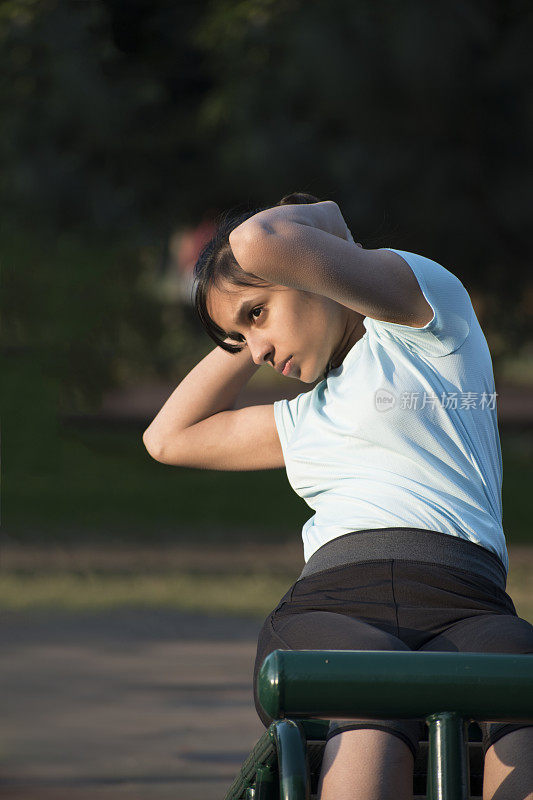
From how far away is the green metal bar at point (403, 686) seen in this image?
1761mm

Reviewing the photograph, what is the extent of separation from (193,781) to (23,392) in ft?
25.0

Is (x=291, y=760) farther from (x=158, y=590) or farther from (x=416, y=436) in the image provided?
(x=158, y=590)

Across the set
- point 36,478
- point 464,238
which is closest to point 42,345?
point 36,478

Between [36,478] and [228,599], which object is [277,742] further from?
[36,478]

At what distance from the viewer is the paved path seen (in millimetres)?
3980

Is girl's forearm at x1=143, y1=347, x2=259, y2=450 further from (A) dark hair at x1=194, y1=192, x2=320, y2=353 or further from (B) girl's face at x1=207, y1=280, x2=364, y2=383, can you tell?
(B) girl's face at x1=207, y1=280, x2=364, y2=383

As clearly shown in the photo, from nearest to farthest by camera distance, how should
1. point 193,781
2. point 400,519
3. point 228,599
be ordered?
point 400,519
point 193,781
point 228,599

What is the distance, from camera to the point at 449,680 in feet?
5.78

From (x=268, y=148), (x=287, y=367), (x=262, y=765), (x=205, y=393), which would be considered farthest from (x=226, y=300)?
(x=268, y=148)

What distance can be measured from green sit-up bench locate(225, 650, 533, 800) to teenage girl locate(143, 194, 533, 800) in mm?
102

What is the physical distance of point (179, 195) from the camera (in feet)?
42.4

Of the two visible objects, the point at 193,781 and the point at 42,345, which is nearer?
the point at 193,781

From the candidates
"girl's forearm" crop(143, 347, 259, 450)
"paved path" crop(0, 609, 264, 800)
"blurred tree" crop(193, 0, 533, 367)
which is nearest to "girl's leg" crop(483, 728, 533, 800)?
"girl's forearm" crop(143, 347, 259, 450)

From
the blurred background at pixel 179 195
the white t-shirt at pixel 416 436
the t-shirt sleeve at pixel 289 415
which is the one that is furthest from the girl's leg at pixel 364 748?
the blurred background at pixel 179 195
